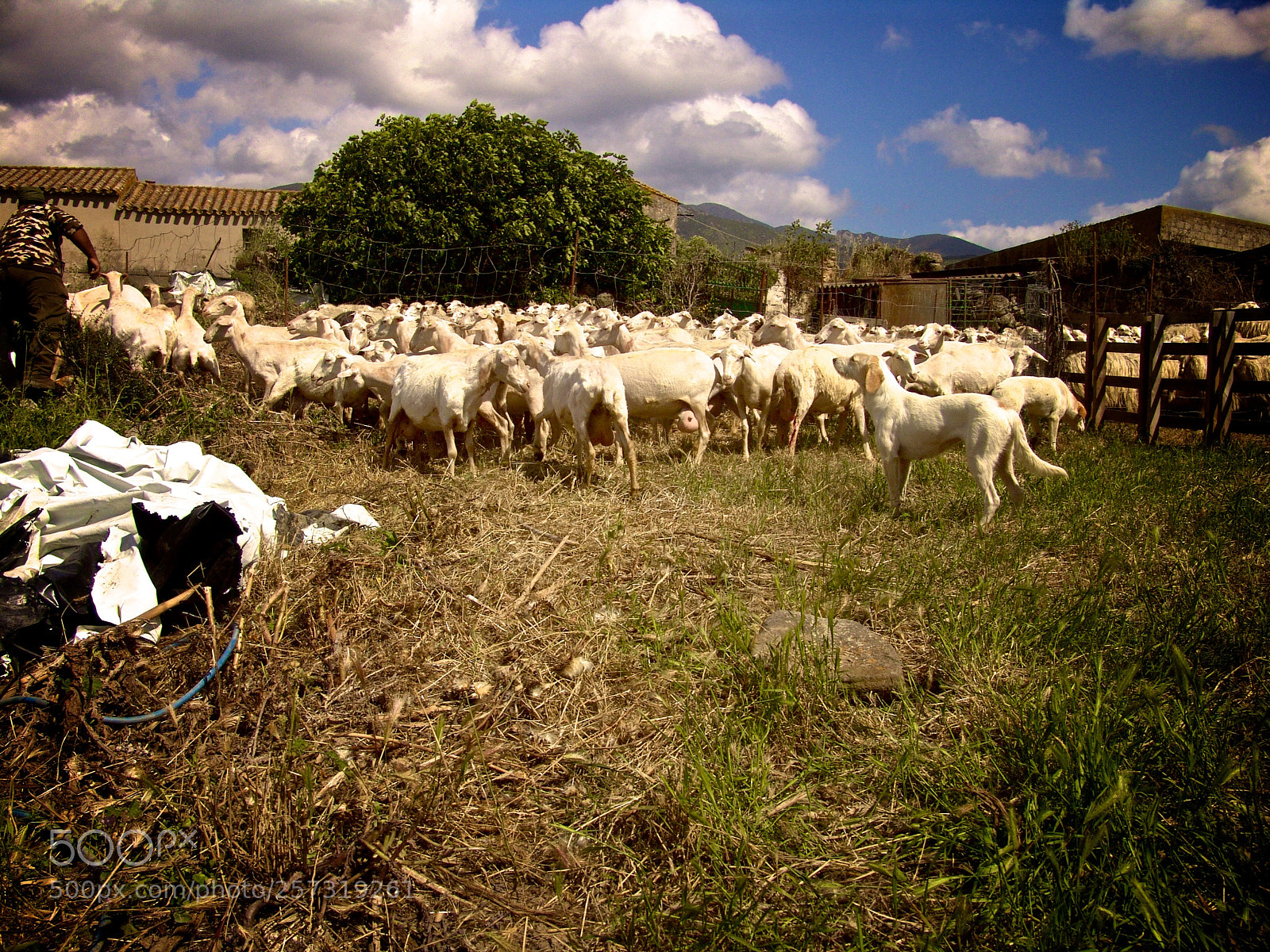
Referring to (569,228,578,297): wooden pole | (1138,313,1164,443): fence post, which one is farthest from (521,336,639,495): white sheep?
(569,228,578,297): wooden pole

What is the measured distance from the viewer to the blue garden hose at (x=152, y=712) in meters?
3.11

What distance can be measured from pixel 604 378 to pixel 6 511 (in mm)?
4466

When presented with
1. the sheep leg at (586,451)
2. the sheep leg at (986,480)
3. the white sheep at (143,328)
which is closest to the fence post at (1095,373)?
the sheep leg at (986,480)

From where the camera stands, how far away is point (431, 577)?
14.7ft

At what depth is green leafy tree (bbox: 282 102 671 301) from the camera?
786 inches

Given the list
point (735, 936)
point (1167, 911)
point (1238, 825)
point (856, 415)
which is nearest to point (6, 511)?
point (735, 936)

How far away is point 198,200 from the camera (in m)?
31.0

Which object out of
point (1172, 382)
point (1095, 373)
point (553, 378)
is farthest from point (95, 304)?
point (1172, 382)

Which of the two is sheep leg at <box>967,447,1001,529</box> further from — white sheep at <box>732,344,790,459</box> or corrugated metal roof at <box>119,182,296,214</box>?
corrugated metal roof at <box>119,182,296,214</box>

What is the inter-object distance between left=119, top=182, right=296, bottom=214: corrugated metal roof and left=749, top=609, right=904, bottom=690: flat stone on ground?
→ 30.4m

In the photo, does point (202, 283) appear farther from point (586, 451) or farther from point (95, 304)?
point (586, 451)

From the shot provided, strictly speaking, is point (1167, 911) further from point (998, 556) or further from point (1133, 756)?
point (998, 556)

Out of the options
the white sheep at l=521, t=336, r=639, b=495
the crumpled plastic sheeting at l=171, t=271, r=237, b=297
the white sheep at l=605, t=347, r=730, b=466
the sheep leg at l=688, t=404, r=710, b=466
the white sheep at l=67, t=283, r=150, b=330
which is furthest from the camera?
the crumpled plastic sheeting at l=171, t=271, r=237, b=297

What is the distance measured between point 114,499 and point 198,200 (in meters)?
33.5
